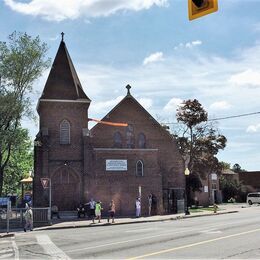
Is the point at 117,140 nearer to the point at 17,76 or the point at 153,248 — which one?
the point at 17,76

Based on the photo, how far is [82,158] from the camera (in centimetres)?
4172

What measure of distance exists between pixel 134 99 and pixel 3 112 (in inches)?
685

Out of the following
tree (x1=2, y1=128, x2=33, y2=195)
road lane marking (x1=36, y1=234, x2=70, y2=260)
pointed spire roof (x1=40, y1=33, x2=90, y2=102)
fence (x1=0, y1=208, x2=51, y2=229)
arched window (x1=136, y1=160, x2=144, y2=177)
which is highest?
pointed spire roof (x1=40, y1=33, x2=90, y2=102)

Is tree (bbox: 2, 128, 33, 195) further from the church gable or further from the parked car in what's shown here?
the parked car

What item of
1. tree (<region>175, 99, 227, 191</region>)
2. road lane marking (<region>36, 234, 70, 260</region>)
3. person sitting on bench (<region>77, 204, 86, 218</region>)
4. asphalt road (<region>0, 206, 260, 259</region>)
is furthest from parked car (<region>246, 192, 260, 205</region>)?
road lane marking (<region>36, 234, 70, 260</region>)

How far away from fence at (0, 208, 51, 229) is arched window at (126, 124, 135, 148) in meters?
16.9

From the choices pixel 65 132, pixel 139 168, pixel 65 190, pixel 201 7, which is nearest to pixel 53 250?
pixel 201 7

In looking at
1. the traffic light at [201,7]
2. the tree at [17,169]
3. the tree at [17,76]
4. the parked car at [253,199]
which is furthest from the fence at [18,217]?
the parked car at [253,199]

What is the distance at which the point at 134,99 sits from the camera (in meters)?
48.8

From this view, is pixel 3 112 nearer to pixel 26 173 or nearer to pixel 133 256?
pixel 133 256

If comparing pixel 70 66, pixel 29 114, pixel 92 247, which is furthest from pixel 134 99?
pixel 92 247

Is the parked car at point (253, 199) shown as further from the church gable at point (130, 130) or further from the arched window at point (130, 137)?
the arched window at point (130, 137)

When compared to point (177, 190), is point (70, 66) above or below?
above

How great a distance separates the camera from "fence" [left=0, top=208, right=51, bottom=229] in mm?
28656
